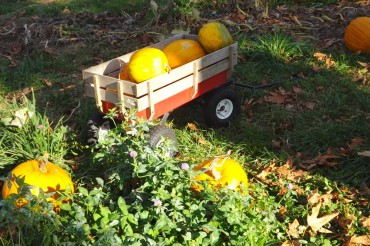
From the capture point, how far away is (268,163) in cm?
375

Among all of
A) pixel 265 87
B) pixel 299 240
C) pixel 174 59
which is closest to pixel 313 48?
pixel 265 87

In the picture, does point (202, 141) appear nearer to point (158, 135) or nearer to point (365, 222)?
point (158, 135)

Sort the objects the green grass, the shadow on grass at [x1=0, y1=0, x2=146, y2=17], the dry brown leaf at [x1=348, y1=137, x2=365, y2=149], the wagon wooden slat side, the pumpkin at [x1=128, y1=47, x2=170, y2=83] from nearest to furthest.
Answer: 1. the green grass
2. the wagon wooden slat side
3. the pumpkin at [x1=128, y1=47, x2=170, y2=83]
4. the dry brown leaf at [x1=348, y1=137, x2=365, y2=149]
5. the shadow on grass at [x1=0, y1=0, x2=146, y2=17]

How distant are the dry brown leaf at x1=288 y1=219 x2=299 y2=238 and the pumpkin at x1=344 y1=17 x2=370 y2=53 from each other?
344 centimetres

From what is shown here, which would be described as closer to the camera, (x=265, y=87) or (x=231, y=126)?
(x=231, y=126)

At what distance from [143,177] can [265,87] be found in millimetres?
2497

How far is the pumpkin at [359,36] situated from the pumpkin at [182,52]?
2539 mm

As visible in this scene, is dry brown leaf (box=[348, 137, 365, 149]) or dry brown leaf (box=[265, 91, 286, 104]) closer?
dry brown leaf (box=[348, 137, 365, 149])

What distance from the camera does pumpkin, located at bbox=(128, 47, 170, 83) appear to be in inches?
140

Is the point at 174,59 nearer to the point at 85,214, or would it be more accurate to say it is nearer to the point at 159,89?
the point at 159,89

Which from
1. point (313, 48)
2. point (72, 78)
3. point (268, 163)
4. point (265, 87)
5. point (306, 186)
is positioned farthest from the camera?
point (313, 48)

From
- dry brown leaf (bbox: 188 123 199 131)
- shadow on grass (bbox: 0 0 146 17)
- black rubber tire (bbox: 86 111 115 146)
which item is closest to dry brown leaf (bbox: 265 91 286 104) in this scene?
dry brown leaf (bbox: 188 123 199 131)

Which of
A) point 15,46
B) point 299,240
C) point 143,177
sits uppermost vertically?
point 143,177

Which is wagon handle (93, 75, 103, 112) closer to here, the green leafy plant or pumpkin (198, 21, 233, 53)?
the green leafy plant
